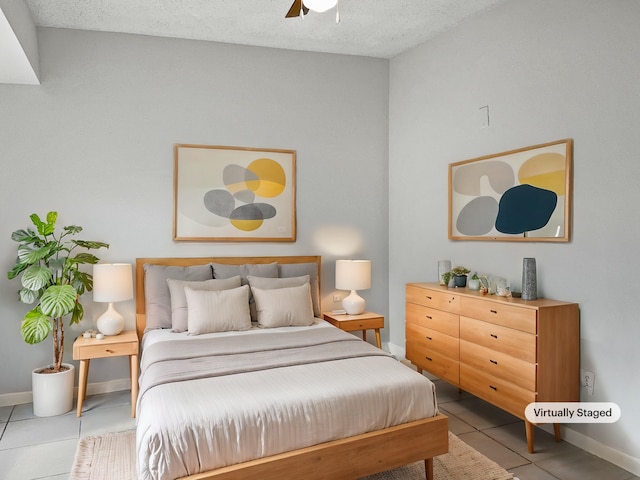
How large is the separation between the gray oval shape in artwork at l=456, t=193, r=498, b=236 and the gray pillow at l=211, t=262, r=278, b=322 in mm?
1700

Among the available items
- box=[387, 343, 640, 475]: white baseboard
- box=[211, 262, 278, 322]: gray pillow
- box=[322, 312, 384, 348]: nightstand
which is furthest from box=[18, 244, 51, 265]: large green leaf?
box=[387, 343, 640, 475]: white baseboard

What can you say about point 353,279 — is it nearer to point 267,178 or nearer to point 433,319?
point 433,319

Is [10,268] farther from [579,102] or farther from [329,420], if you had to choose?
[579,102]

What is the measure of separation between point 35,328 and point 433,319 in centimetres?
299

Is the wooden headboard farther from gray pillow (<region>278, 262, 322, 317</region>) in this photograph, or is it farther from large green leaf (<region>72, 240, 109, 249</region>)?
large green leaf (<region>72, 240, 109, 249</region>)

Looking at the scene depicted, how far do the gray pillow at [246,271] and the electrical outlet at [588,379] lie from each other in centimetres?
246

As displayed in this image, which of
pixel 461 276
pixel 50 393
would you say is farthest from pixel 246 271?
pixel 461 276

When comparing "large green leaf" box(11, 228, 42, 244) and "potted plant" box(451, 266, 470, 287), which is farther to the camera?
"potted plant" box(451, 266, 470, 287)

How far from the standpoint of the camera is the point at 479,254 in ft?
12.1

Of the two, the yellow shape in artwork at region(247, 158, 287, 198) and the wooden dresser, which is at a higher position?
the yellow shape in artwork at region(247, 158, 287, 198)

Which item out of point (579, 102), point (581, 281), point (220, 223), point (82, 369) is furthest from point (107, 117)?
point (581, 281)

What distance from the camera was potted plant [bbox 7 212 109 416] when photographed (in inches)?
126

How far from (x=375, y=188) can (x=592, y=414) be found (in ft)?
9.11

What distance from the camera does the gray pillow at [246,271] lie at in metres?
3.94
